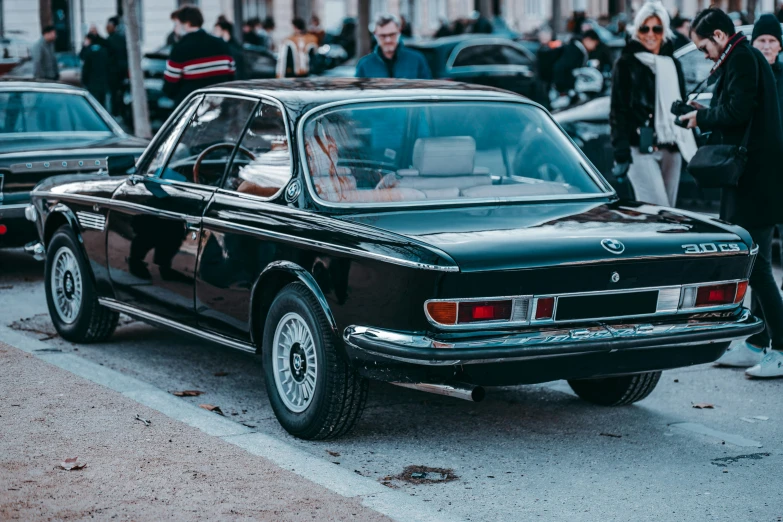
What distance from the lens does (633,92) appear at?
27.9 feet

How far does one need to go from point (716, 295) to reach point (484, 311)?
3.65 ft

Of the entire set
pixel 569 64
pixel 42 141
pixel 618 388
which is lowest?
pixel 618 388

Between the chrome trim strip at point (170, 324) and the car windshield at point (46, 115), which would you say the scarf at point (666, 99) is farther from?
the car windshield at point (46, 115)

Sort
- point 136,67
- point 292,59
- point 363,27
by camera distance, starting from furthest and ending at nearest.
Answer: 1. point 363,27
2. point 136,67
3. point 292,59

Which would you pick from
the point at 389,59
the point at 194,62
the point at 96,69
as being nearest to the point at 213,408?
the point at 389,59

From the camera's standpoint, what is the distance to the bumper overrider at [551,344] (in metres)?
4.92

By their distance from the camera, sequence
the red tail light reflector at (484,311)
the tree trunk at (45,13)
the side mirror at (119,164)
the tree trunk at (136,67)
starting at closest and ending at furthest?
the red tail light reflector at (484,311) < the side mirror at (119,164) < the tree trunk at (136,67) < the tree trunk at (45,13)

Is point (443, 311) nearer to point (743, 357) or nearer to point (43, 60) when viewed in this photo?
point (743, 357)

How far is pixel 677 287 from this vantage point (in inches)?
209

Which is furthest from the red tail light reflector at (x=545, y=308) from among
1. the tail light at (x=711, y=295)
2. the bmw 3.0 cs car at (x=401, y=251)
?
the tail light at (x=711, y=295)

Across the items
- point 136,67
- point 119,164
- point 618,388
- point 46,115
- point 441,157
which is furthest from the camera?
point 136,67

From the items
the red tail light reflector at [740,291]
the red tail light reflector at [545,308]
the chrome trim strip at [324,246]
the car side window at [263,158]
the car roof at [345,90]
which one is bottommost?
the red tail light reflector at [740,291]

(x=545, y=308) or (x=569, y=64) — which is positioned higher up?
(x=545, y=308)

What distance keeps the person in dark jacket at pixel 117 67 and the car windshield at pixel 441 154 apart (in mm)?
15798
